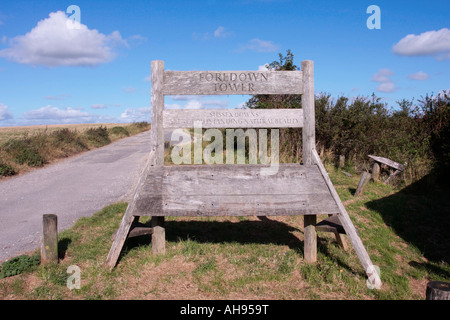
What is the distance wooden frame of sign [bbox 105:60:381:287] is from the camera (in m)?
4.46

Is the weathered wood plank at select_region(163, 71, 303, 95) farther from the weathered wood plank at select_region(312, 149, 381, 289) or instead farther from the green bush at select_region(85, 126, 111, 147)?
the green bush at select_region(85, 126, 111, 147)

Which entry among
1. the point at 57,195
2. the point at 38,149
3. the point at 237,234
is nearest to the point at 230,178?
the point at 237,234

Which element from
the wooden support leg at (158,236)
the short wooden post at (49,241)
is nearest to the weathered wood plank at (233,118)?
the wooden support leg at (158,236)

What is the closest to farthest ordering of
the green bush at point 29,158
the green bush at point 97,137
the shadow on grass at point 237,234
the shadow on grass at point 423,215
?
the shadow on grass at point 237,234 < the shadow on grass at point 423,215 < the green bush at point 29,158 < the green bush at point 97,137

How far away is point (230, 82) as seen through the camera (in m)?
4.84

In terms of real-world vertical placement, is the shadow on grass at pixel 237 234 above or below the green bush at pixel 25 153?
below

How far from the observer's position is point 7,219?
718 cm

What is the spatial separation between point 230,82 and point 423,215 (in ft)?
19.1

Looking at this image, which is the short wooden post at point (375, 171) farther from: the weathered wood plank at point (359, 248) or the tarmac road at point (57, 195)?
the tarmac road at point (57, 195)

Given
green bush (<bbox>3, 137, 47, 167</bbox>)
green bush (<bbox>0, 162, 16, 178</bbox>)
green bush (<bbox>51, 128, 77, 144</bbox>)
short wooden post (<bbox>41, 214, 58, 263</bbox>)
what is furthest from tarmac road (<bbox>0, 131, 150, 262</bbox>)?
green bush (<bbox>51, 128, 77, 144</bbox>)

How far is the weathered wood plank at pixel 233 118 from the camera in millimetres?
4801

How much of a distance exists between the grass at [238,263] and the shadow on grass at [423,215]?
45 mm
